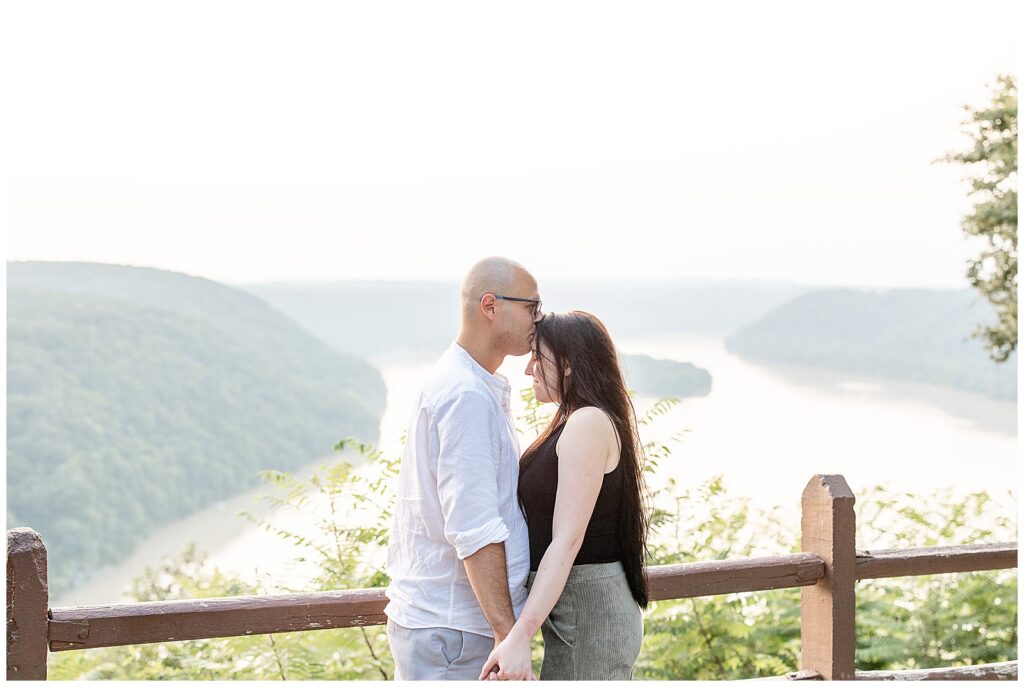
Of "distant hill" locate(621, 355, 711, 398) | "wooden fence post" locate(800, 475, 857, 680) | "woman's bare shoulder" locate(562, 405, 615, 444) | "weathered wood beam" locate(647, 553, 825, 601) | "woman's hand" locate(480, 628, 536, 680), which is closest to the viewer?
"woman's hand" locate(480, 628, 536, 680)

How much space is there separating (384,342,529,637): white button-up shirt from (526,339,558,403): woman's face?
0.28 feet

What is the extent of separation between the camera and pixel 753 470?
1028 cm

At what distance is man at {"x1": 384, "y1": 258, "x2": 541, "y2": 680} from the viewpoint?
1.82 meters

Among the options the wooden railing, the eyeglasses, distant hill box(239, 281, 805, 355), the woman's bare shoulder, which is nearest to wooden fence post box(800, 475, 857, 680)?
the wooden railing

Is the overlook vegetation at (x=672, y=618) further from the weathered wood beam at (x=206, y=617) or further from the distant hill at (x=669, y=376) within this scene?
the distant hill at (x=669, y=376)

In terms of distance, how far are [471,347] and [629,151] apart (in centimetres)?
1045

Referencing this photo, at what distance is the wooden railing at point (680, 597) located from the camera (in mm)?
2027

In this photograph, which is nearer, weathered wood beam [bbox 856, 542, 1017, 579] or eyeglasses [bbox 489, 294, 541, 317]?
eyeglasses [bbox 489, 294, 541, 317]

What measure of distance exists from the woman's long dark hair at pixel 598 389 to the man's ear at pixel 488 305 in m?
0.11

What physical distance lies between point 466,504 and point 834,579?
1503mm

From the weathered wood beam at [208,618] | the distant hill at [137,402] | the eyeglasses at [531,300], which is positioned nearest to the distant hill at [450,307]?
the distant hill at [137,402]

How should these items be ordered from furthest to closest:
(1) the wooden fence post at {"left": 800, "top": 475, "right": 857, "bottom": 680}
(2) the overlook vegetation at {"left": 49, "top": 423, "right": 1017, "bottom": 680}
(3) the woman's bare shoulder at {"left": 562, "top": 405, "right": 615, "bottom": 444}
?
(2) the overlook vegetation at {"left": 49, "top": 423, "right": 1017, "bottom": 680}, (1) the wooden fence post at {"left": 800, "top": 475, "right": 857, "bottom": 680}, (3) the woman's bare shoulder at {"left": 562, "top": 405, "right": 615, "bottom": 444}

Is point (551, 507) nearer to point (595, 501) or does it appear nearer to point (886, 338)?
point (595, 501)

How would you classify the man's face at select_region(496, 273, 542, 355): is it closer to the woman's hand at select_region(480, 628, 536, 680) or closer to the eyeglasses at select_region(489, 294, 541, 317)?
the eyeglasses at select_region(489, 294, 541, 317)
